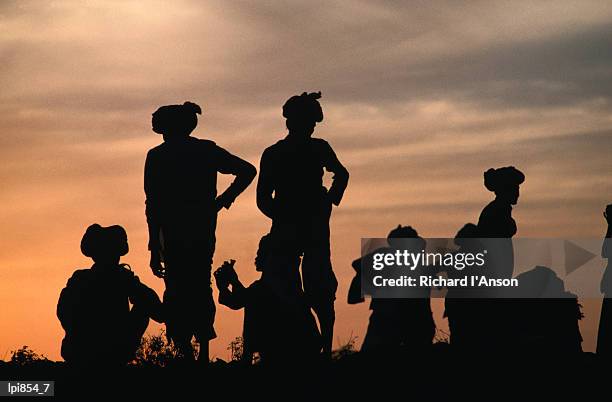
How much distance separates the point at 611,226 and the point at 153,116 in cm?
541

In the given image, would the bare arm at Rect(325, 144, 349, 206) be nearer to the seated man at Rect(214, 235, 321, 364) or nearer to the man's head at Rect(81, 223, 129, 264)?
the seated man at Rect(214, 235, 321, 364)

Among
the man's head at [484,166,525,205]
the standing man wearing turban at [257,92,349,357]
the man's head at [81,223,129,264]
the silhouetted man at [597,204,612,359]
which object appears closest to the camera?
the man's head at [81,223,129,264]

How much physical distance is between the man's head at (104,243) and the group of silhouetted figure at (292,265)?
1001 millimetres

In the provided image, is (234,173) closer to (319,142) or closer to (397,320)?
(319,142)

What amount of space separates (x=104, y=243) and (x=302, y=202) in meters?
2.49

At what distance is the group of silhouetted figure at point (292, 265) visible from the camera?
16.2m

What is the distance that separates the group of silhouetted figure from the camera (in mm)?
16156

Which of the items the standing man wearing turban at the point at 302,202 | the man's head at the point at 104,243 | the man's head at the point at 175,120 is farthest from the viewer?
the man's head at the point at 175,120

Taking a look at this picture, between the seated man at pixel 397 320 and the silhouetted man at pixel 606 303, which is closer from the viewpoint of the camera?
the seated man at pixel 397 320

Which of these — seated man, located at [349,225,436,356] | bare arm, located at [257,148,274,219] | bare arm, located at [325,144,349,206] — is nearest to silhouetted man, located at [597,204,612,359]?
seated man, located at [349,225,436,356]

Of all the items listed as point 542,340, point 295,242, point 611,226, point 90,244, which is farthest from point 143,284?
point 611,226

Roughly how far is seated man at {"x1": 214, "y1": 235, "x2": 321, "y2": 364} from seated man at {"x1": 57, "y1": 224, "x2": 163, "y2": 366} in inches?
65.0

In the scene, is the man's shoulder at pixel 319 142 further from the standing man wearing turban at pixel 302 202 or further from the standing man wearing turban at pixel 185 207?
the standing man wearing turban at pixel 185 207

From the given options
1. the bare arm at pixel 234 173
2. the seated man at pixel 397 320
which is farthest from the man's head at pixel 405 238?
the bare arm at pixel 234 173
